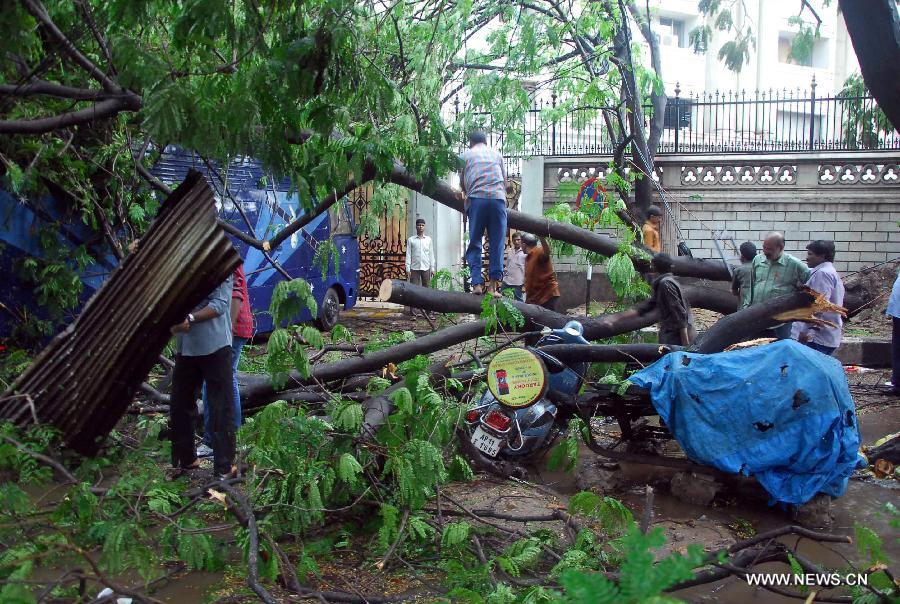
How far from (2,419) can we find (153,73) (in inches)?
90.7

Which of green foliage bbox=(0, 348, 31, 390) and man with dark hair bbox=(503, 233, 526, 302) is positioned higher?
man with dark hair bbox=(503, 233, 526, 302)

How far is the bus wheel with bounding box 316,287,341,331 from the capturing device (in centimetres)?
1255

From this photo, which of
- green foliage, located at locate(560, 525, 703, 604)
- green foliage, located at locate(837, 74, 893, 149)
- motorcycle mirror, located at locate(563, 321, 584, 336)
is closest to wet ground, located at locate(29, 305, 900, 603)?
motorcycle mirror, located at locate(563, 321, 584, 336)

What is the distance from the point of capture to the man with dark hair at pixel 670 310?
7512mm

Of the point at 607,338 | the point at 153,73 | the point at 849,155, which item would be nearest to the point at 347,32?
the point at 153,73

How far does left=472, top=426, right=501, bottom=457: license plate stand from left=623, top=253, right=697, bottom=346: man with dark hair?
228cm

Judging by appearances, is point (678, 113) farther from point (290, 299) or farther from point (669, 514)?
point (290, 299)

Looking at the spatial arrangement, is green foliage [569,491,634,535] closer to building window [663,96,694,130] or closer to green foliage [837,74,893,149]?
building window [663,96,694,130]

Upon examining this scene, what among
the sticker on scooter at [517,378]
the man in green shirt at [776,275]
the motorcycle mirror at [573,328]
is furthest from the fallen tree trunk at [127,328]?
the man in green shirt at [776,275]

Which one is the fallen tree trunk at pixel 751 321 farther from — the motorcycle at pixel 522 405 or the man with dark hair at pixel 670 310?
the motorcycle at pixel 522 405

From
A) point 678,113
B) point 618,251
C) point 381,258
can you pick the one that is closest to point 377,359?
point 618,251

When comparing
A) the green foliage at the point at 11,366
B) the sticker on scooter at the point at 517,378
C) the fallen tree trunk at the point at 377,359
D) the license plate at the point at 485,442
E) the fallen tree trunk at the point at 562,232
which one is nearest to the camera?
the sticker on scooter at the point at 517,378

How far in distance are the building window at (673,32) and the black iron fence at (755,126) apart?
1147 centimetres

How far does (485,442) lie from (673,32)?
24.9 metres
